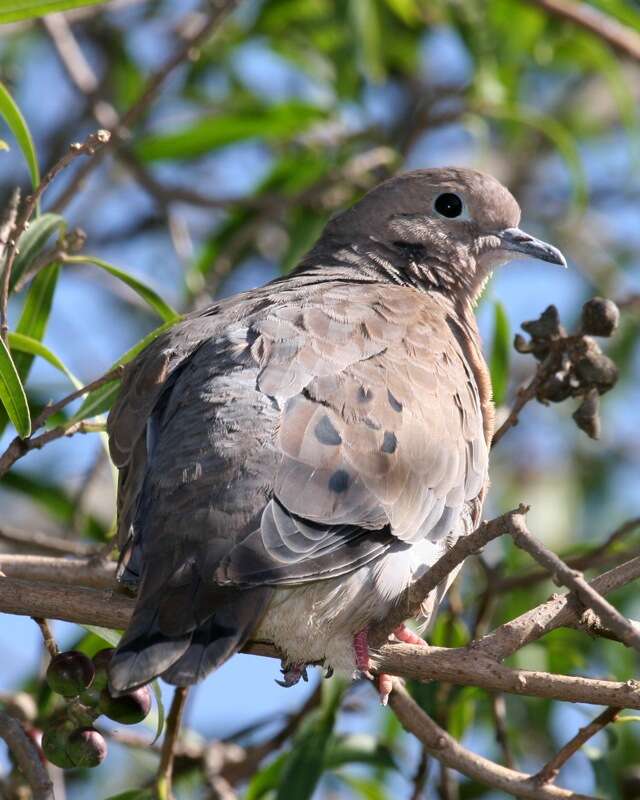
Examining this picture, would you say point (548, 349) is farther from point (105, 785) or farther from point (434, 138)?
point (434, 138)

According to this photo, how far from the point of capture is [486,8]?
245 inches

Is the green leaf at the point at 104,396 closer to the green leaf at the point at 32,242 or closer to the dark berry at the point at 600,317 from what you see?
the green leaf at the point at 32,242

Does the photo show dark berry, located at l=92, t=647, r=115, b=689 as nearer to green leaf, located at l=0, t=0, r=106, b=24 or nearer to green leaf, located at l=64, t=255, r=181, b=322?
green leaf, located at l=64, t=255, r=181, b=322

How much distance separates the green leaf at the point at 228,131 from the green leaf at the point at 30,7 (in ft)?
8.56

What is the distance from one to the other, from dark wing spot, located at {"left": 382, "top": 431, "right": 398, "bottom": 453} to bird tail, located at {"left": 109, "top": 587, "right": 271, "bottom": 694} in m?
0.54

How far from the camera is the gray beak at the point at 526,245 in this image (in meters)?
4.57

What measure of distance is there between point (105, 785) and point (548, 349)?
3.38 metres

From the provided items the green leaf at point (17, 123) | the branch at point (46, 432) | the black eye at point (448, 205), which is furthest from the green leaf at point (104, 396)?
the black eye at point (448, 205)

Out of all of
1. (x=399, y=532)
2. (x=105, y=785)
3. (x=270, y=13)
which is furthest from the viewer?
(x=270, y=13)

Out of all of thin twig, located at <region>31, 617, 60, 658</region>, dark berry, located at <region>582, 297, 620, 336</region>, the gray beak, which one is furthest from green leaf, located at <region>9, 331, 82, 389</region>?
the gray beak

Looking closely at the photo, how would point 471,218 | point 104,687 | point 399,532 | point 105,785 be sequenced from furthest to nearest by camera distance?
point 105,785, point 471,218, point 399,532, point 104,687

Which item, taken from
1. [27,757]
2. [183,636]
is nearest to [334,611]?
[183,636]

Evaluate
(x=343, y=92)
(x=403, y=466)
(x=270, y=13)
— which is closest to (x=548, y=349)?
(x=403, y=466)

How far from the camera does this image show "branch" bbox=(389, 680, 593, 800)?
314 centimetres
